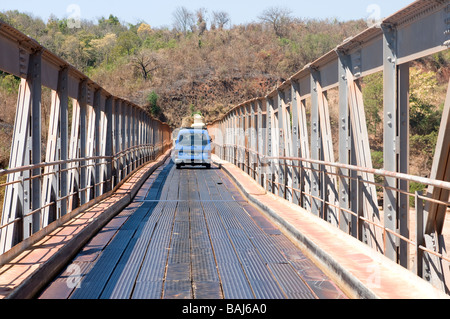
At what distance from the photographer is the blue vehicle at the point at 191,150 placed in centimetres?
2620

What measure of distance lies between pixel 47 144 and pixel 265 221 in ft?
13.3

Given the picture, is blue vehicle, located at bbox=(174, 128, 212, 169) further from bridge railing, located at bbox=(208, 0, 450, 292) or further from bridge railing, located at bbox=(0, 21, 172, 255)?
bridge railing, located at bbox=(208, 0, 450, 292)

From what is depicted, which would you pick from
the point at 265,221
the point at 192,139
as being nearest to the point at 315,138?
the point at 265,221

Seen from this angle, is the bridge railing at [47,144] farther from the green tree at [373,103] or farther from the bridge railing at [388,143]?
the green tree at [373,103]

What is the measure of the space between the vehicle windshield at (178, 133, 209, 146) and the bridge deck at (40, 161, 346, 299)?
14551 mm

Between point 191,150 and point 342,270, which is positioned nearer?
point 342,270

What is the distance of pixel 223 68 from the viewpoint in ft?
280

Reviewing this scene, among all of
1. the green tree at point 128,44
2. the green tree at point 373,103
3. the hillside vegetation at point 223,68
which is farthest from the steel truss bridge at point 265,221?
the green tree at point 128,44

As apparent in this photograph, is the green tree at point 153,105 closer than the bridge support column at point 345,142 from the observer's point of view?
No

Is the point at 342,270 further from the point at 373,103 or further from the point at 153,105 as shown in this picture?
the point at 153,105

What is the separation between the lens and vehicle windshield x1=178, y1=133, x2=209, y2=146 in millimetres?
26189

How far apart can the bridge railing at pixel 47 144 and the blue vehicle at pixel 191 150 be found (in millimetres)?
10965
